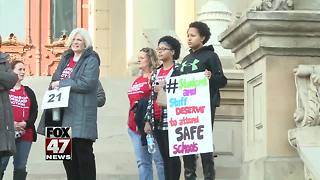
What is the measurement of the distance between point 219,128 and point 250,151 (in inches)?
167

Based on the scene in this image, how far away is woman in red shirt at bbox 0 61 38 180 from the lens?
35.0 feet

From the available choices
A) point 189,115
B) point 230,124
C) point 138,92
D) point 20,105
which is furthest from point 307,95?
point 230,124

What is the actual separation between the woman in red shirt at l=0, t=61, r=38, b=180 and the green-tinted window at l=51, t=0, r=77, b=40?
10.4 meters

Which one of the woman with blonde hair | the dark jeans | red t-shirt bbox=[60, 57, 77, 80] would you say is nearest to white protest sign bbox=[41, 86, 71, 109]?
the woman with blonde hair

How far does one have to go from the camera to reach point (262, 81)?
7777 millimetres

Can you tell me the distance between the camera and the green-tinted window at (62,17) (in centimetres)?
2155

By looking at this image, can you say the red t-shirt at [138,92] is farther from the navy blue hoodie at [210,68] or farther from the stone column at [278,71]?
the stone column at [278,71]

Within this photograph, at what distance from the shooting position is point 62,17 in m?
21.6

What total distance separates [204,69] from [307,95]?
1.89 meters

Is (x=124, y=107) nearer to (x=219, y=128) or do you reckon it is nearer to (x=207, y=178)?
(x=219, y=128)

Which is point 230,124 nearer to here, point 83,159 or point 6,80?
point 83,159

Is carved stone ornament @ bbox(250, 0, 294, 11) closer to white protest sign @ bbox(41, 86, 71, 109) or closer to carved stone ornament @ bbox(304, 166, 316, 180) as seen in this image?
carved stone ornament @ bbox(304, 166, 316, 180)

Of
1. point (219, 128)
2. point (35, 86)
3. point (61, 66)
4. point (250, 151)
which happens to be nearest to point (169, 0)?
point (35, 86)

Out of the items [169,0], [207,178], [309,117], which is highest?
[169,0]
